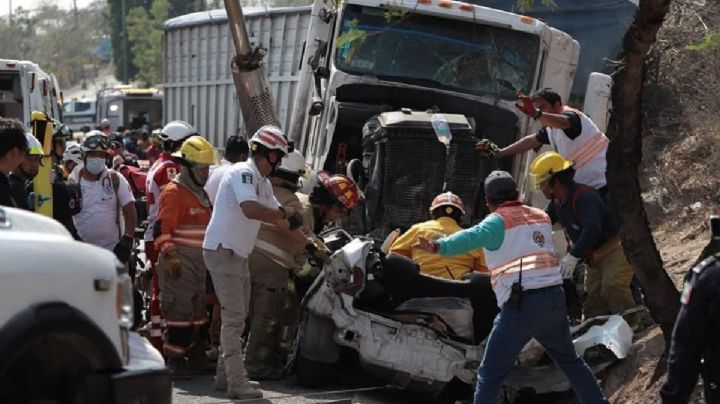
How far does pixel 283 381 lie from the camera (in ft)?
33.6

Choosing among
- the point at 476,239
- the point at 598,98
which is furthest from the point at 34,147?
Answer: the point at 598,98

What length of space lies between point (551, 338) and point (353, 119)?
596 centimetres

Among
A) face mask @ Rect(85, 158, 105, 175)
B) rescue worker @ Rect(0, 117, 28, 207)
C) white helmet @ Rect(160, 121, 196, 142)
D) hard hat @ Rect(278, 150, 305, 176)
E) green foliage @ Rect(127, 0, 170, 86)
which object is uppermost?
rescue worker @ Rect(0, 117, 28, 207)

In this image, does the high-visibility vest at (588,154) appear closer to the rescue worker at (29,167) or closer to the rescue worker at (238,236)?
the rescue worker at (238,236)

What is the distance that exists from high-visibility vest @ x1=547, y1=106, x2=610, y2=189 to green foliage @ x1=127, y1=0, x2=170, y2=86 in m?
49.7

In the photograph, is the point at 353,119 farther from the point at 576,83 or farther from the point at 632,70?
the point at 576,83

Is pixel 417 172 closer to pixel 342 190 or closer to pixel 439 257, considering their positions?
pixel 342 190

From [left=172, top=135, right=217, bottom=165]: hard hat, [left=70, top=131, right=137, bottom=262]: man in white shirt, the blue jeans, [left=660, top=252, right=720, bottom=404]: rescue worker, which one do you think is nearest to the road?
the blue jeans

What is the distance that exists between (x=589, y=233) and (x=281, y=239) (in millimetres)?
2225

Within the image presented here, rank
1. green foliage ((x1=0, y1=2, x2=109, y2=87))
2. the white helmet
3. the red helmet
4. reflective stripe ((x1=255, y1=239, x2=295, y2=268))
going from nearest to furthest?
reflective stripe ((x1=255, y1=239, x2=295, y2=268))
the red helmet
the white helmet
green foliage ((x1=0, y1=2, x2=109, y2=87))

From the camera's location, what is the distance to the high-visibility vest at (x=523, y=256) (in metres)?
8.09

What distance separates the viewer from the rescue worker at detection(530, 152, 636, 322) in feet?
31.2

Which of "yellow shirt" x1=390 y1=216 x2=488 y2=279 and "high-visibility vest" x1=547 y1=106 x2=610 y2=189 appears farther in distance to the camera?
"high-visibility vest" x1=547 y1=106 x2=610 y2=189

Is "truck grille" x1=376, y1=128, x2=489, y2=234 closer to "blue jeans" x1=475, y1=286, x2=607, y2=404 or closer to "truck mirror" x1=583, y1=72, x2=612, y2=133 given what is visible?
"truck mirror" x1=583, y1=72, x2=612, y2=133
